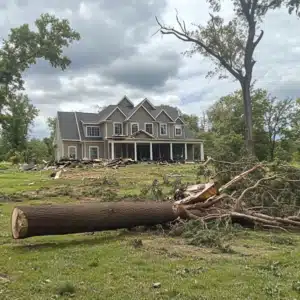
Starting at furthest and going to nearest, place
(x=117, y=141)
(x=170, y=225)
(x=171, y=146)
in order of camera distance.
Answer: (x=171, y=146) < (x=117, y=141) < (x=170, y=225)

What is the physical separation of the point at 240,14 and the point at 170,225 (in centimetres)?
1817

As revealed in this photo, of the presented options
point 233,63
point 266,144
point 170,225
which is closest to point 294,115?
point 266,144

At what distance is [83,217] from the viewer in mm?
6203

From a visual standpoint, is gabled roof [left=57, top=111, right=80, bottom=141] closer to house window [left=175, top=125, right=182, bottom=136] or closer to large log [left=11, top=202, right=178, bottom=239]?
house window [left=175, top=125, right=182, bottom=136]

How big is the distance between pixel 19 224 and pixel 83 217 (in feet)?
3.13

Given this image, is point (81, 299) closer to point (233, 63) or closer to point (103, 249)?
point (103, 249)

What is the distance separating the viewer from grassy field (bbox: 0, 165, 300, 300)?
384cm

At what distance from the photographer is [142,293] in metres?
3.82

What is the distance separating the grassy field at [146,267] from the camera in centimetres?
384

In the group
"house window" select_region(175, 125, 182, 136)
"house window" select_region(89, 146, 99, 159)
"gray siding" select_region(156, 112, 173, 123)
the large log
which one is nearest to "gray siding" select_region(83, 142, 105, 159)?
"house window" select_region(89, 146, 99, 159)

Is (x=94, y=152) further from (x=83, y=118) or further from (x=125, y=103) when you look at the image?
(x=125, y=103)

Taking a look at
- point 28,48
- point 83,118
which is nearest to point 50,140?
point 83,118

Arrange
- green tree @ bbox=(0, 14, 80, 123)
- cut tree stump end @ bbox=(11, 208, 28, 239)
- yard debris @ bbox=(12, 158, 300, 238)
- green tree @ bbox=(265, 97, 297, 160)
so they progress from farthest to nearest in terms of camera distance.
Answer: green tree @ bbox=(265, 97, 297, 160)
green tree @ bbox=(0, 14, 80, 123)
yard debris @ bbox=(12, 158, 300, 238)
cut tree stump end @ bbox=(11, 208, 28, 239)

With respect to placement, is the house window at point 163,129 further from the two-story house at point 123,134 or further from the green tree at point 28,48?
the green tree at point 28,48
